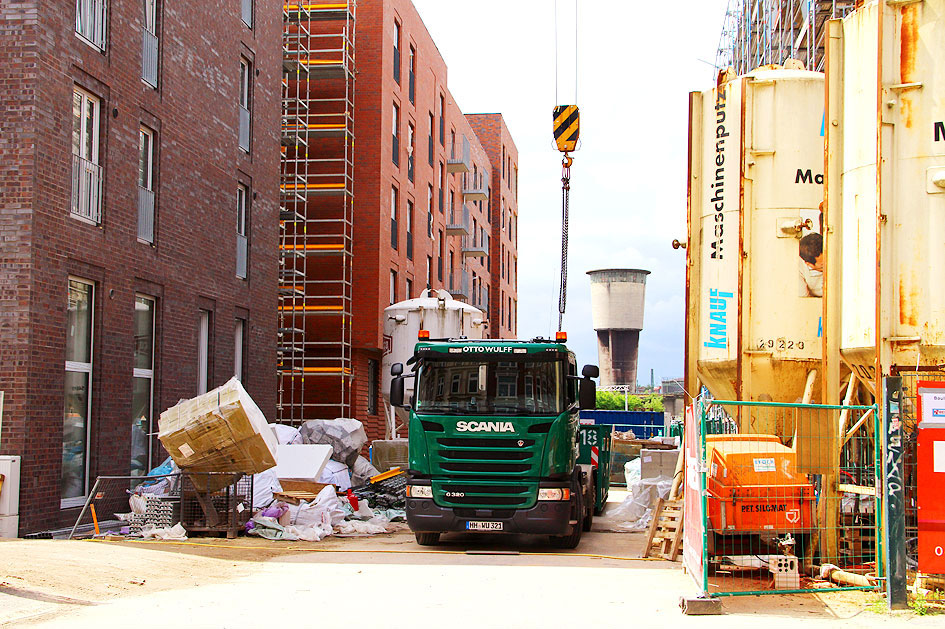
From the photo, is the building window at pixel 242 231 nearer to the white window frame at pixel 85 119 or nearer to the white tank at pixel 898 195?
the white window frame at pixel 85 119

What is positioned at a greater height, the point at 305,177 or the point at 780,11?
the point at 780,11

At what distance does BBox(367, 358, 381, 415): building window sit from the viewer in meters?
32.2

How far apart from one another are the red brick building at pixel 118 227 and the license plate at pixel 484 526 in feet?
20.0

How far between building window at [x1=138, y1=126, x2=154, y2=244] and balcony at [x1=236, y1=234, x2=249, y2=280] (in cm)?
422

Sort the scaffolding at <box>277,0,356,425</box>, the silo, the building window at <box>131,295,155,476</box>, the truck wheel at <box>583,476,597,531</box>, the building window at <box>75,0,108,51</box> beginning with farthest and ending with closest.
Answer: the silo
the scaffolding at <box>277,0,356,425</box>
the building window at <box>131,295,155,476</box>
the truck wheel at <box>583,476,597,531</box>
the building window at <box>75,0,108,51</box>

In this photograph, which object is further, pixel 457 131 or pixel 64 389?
pixel 457 131

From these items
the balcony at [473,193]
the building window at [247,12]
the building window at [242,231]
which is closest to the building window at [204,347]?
the building window at [242,231]

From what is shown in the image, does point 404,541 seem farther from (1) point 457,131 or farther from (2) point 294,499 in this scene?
(1) point 457,131

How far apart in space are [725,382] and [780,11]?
713 inches

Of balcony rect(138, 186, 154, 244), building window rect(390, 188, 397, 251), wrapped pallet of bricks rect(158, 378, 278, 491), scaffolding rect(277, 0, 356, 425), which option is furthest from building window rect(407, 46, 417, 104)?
wrapped pallet of bricks rect(158, 378, 278, 491)

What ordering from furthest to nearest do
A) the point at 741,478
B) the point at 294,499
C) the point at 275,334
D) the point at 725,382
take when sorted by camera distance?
the point at 275,334, the point at 294,499, the point at 725,382, the point at 741,478

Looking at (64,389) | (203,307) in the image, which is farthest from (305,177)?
(64,389)

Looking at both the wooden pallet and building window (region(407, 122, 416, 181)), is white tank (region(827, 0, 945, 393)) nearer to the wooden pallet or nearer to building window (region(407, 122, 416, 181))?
the wooden pallet

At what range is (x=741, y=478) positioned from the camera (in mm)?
10703
